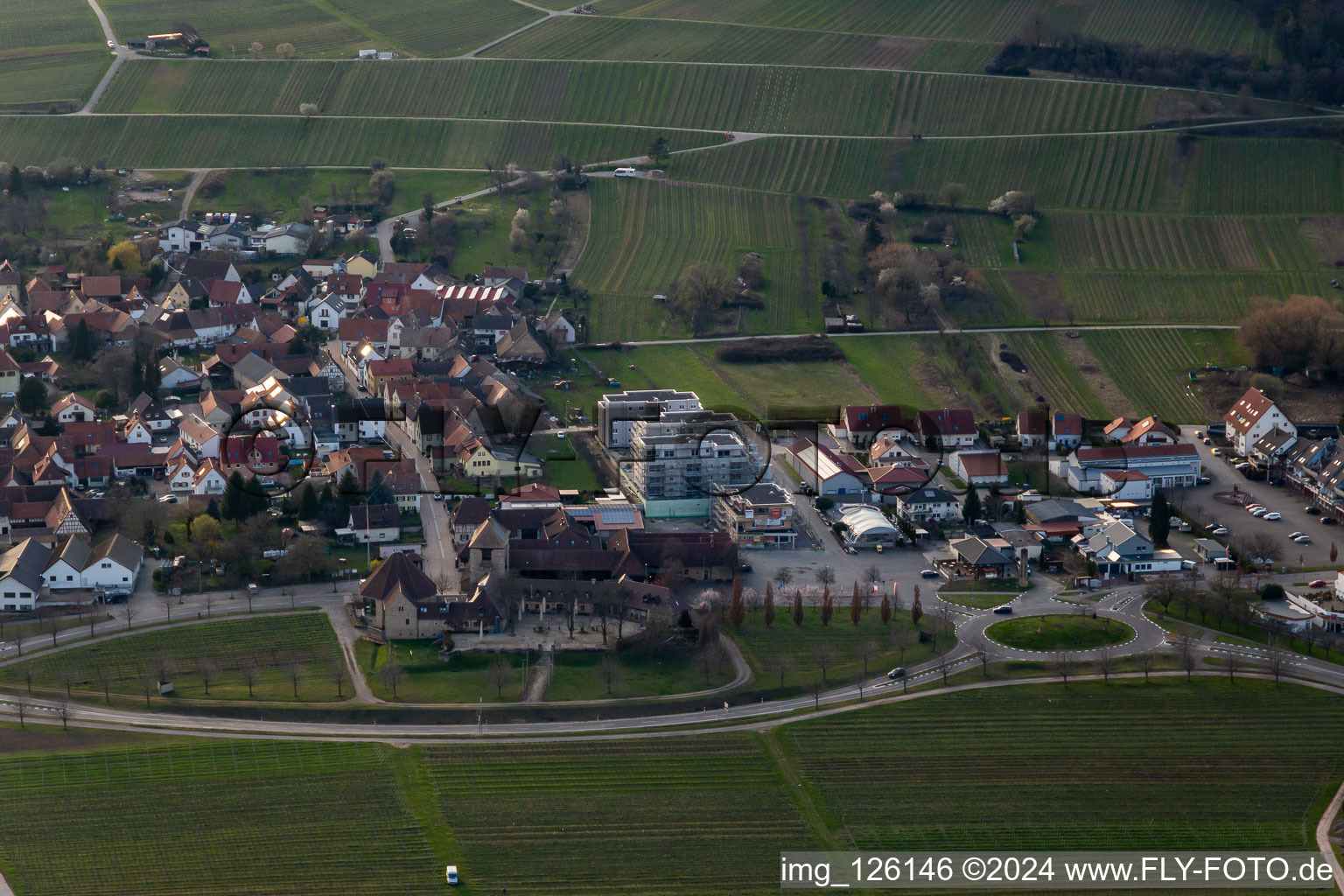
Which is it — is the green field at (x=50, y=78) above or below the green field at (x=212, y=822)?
above

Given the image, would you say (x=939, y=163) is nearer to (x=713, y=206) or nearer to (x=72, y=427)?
(x=713, y=206)

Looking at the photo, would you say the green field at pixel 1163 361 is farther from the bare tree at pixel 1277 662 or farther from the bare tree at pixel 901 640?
the bare tree at pixel 901 640

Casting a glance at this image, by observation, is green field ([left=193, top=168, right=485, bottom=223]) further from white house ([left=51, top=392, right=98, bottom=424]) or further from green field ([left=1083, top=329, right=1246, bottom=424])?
green field ([left=1083, top=329, right=1246, bottom=424])

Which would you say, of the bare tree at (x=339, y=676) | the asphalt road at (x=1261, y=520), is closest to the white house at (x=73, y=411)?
the bare tree at (x=339, y=676)

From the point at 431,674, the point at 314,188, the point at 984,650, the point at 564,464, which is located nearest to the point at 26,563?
the point at 431,674

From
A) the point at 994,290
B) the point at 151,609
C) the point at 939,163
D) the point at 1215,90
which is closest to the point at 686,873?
the point at 151,609

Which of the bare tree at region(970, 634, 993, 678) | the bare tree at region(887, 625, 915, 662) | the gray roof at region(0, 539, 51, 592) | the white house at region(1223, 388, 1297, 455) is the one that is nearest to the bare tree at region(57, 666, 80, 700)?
the gray roof at region(0, 539, 51, 592)
